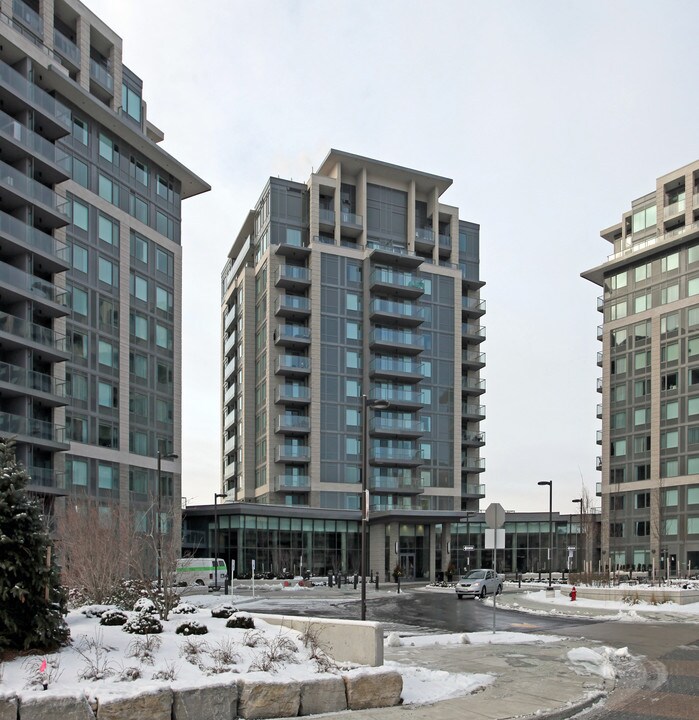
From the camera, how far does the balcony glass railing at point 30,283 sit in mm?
46656

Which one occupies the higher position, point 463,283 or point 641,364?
point 463,283

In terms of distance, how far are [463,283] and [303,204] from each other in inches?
851

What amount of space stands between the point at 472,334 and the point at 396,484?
863 inches

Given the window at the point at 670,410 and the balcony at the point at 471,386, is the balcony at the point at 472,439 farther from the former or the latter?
the window at the point at 670,410

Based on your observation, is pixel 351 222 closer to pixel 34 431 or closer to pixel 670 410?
pixel 670 410

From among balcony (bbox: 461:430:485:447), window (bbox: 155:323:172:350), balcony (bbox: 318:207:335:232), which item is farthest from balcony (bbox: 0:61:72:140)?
balcony (bbox: 461:430:485:447)

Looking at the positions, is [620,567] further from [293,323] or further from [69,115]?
[69,115]

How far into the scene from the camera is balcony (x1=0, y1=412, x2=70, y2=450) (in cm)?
4581

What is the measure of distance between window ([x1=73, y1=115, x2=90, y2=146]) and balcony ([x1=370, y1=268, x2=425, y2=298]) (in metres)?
35.6

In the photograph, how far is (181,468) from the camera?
208ft

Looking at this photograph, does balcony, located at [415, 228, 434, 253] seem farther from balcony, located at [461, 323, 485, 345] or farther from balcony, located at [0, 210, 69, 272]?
balcony, located at [0, 210, 69, 272]

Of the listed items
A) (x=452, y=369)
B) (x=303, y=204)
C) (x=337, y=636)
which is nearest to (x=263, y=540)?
(x=452, y=369)

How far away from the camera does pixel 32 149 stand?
48656 millimetres

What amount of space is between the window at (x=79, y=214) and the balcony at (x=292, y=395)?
30.6m
